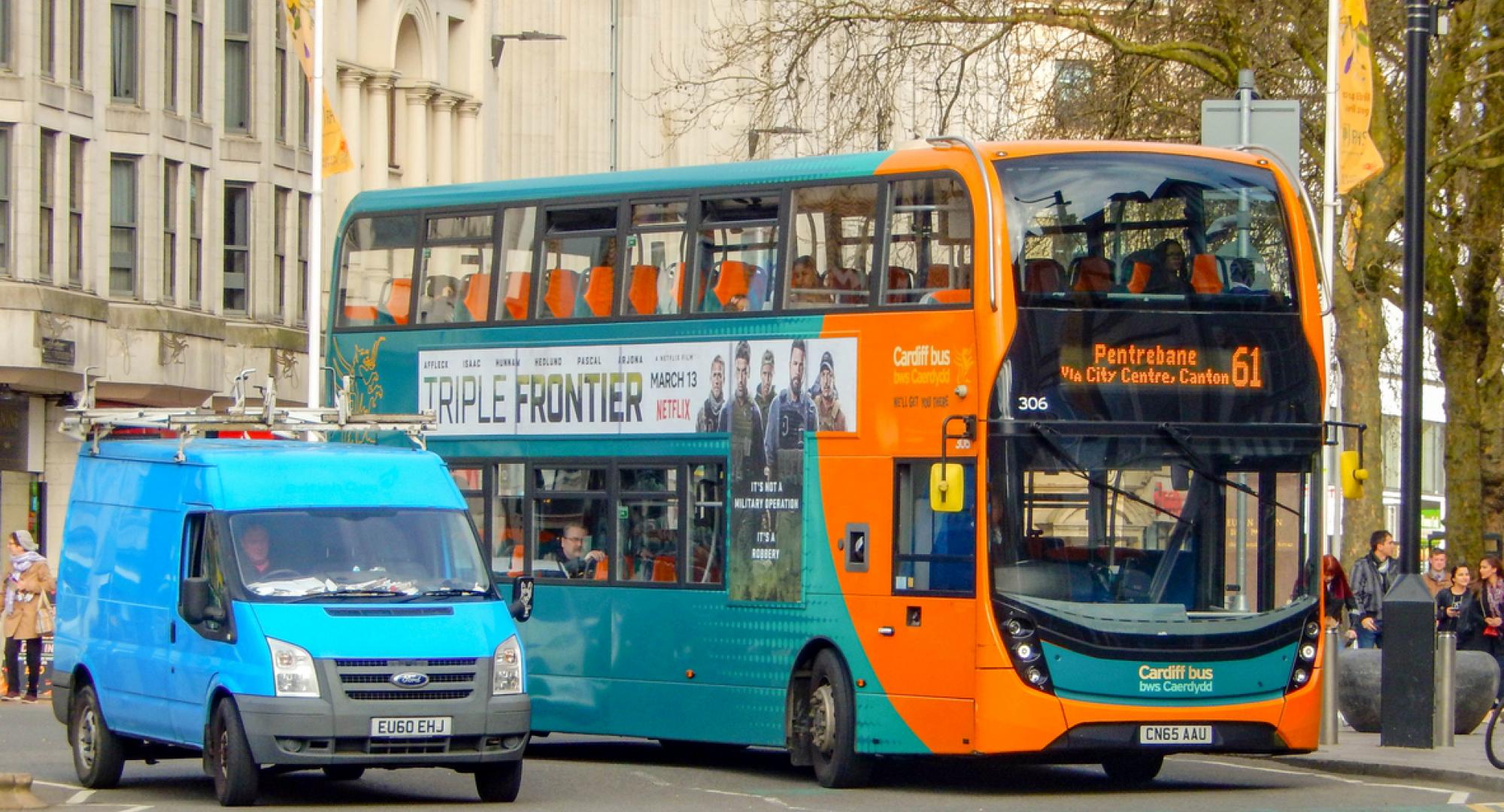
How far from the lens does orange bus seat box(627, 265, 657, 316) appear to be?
19953mm

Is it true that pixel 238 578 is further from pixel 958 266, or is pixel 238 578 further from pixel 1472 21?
pixel 1472 21

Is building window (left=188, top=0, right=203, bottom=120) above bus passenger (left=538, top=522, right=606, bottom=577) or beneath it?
above

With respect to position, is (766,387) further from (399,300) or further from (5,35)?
(5,35)

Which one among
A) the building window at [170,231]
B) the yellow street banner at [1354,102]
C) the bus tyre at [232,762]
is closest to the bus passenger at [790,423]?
the bus tyre at [232,762]

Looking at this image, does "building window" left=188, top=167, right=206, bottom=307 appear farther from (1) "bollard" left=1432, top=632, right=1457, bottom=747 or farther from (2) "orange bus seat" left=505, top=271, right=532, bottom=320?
(1) "bollard" left=1432, top=632, right=1457, bottom=747

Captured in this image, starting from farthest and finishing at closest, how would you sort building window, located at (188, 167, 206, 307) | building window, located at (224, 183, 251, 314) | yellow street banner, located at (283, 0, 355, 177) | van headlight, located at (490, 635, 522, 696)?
1. building window, located at (224, 183, 251, 314)
2. building window, located at (188, 167, 206, 307)
3. yellow street banner, located at (283, 0, 355, 177)
4. van headlight, located at (490, 635, 522, 696)

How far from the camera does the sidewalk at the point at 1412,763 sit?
18625 millimetres

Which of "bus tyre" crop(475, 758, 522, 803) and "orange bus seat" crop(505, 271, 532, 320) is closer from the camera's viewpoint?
"bus tyre" crop(475, 758, 522, 803)

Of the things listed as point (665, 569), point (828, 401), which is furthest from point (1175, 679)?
point (665, 569)

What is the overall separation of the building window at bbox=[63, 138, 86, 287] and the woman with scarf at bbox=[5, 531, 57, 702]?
29.1 feet

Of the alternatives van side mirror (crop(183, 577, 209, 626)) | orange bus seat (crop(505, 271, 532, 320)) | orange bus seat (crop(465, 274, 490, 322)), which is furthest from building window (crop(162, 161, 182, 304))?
van side mirror (crop(183, 577, 209, 626))

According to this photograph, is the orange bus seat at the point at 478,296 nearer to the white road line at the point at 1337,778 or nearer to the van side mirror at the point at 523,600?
the van side mirror at the point at 523,600

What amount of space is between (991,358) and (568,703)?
547 centimetres

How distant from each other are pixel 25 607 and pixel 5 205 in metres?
8.66
